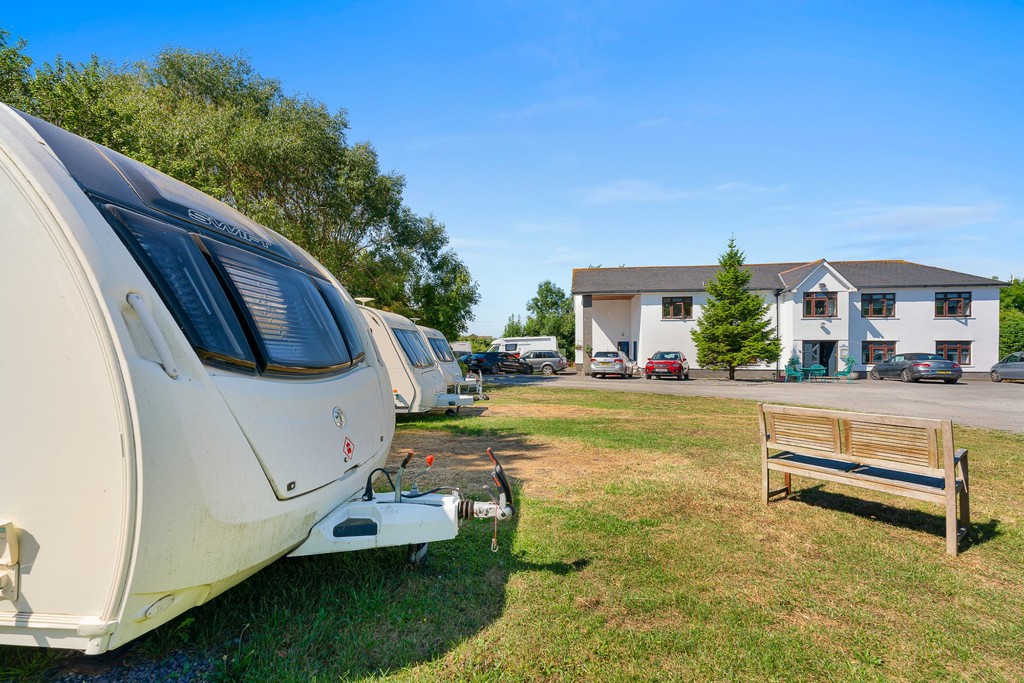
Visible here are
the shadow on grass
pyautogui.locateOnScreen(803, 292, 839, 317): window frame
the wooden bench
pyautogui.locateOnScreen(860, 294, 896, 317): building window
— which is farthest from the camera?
pyautogui.locateOnScreen(860, 294, 896, 317): building window

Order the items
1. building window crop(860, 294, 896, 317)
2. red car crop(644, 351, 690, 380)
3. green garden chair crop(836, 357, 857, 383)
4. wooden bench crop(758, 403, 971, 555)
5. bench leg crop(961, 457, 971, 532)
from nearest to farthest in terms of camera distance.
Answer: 1. wooden bench crop(758, 403, 971, 555)
2. bench leg crop(961, 457, 971, 532)
3. red car crop(644, 351, 690, 380)
4. green garden chair crop(836, 357, 857, 383)
5. building window crop(860, 294, 896, 317)

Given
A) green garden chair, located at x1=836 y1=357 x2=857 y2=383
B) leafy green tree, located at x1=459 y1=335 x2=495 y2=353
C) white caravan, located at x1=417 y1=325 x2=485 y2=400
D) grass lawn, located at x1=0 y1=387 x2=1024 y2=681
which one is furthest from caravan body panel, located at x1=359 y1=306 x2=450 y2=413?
leafy green tree, located at x1=459 y1=335 x2=495 y2=353

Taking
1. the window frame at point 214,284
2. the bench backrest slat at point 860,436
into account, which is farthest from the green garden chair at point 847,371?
the window frame at point 214,284

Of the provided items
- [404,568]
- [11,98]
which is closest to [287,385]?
[404,568]

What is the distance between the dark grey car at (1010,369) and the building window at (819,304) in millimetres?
8680

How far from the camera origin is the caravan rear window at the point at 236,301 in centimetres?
221

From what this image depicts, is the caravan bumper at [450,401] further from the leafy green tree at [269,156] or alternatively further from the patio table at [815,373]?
the patio table at [815,373]

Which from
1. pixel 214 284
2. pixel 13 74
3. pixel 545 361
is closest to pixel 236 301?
pixel 214 284

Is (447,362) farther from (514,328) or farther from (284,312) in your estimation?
(514,328)

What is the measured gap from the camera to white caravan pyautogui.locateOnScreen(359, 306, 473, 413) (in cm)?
1070

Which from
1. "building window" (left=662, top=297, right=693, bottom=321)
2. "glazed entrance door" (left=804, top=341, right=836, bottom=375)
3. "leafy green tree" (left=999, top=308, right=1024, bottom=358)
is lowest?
"glazed entrance door" (left=804, top=341, right=836, bottom=375)

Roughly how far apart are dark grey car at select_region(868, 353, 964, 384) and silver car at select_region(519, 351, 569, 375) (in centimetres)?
1926

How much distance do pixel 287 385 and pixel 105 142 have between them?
45.1ft

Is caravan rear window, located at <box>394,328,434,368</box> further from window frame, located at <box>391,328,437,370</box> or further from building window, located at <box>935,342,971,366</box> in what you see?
building window, located at <box>935,342,971,366</box>
